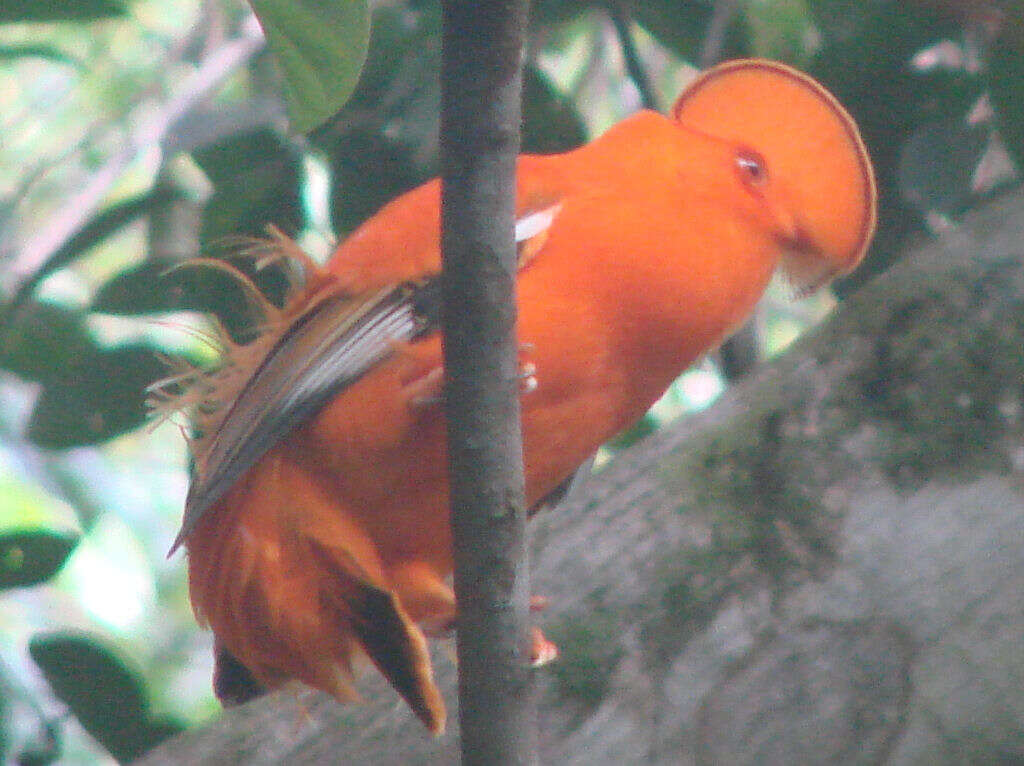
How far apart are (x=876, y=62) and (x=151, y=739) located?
6.29 ft

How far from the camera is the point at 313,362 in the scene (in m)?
1.53

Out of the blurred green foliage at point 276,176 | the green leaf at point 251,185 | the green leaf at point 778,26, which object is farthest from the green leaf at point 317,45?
the green leaf at point 778,26

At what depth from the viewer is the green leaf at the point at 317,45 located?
123 cm

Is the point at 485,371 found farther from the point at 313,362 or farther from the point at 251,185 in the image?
the point at 251,185

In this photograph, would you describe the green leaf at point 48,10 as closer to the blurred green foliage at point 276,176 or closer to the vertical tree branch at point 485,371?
the blurred green foliage at point 276,176

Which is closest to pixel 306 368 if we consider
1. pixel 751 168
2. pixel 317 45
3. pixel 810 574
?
pixel 317 45

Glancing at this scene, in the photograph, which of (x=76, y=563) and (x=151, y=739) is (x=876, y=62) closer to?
(x=151, y=739)

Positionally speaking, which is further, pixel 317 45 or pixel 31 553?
pixel 31 553

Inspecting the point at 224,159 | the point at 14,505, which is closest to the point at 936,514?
the point at 224,159

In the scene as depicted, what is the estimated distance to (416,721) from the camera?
1.84 meters

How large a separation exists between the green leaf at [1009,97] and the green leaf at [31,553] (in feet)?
6.04

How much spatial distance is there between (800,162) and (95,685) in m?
1.54

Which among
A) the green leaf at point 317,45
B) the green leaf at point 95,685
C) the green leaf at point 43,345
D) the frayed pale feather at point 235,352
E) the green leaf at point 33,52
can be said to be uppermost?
the green leaf at point 317,45

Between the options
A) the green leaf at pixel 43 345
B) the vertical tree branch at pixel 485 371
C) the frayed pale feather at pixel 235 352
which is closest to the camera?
the vertical tree branch at pixel 485 371
